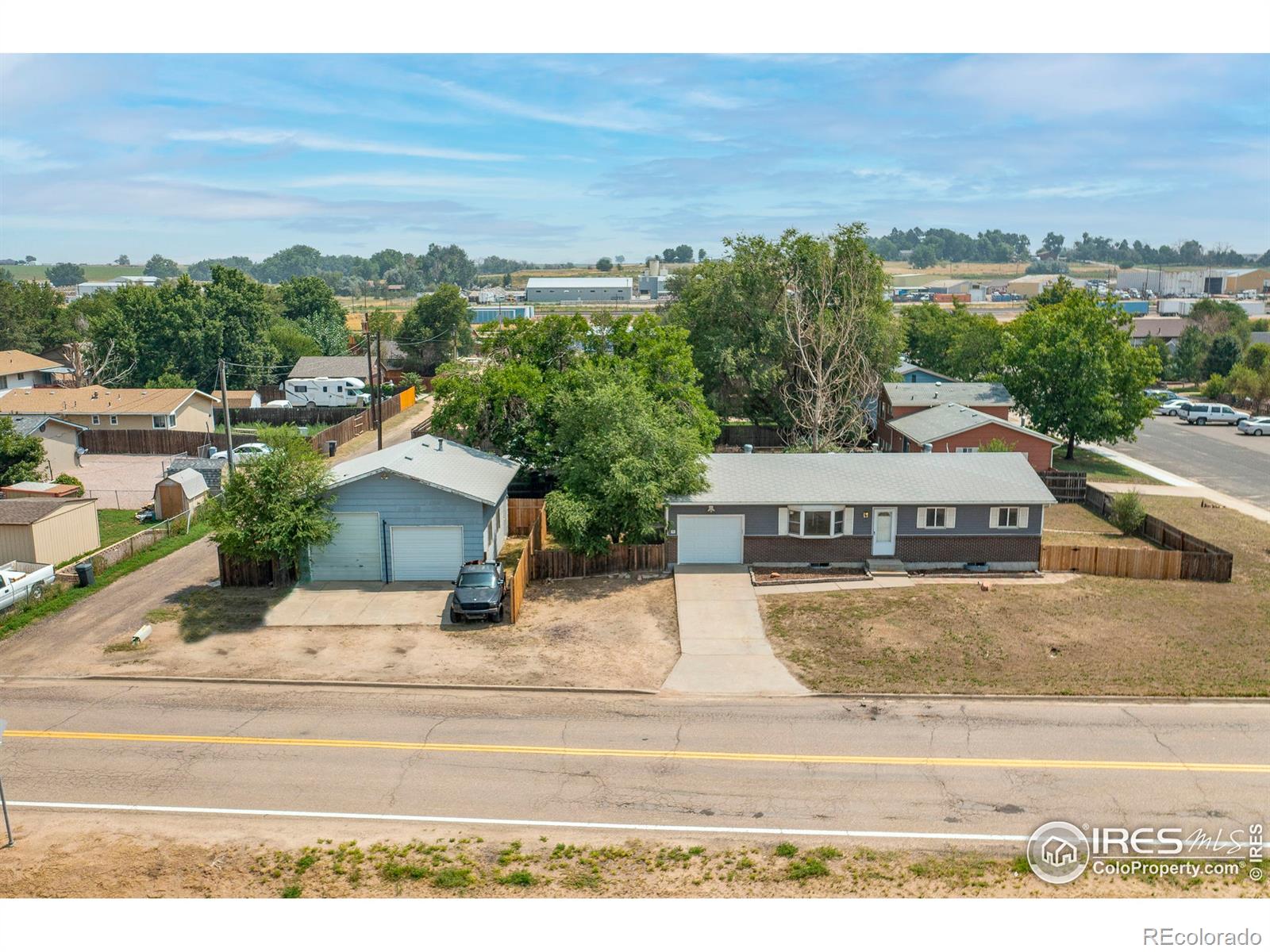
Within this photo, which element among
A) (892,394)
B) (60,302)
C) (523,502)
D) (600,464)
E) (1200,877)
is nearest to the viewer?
(1200,877)

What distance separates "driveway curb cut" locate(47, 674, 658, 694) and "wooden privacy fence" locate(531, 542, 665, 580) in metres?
9.34

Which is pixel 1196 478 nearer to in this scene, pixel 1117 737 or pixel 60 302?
pixel 1117 737

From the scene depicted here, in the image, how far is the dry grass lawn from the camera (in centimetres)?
2327

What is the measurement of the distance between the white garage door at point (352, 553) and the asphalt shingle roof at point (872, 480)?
10363 mm

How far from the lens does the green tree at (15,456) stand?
138 ft

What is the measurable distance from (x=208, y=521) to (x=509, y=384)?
13701mm

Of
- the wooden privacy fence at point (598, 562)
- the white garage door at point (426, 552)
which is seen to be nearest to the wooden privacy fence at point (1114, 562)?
the wooden privacy fence at point (598, 562)

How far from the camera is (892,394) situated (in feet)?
185

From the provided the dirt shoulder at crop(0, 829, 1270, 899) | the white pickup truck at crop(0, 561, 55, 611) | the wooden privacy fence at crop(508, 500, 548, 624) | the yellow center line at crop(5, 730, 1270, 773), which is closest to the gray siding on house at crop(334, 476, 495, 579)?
the wooden privacy fence at crop(508, 500, 548, 624)

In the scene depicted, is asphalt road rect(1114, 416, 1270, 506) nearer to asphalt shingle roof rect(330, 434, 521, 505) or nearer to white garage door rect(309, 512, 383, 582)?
asphalt shingle roof rect(330, 434, 521, 505)

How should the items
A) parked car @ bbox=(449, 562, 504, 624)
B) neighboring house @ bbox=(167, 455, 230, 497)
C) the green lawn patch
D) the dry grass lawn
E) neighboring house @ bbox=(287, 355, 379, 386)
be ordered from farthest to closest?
1. neighboring house @ bbox=(287, 355, 379, 386)
2. neighboring house @ bbox=(167, 455, 230, 497)
3. the green lawn patch
4. parked car @ bbox=(449, 562, 504, 624)
5. the dry grass lawn

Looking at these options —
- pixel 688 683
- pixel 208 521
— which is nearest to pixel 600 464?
pixel 688 683

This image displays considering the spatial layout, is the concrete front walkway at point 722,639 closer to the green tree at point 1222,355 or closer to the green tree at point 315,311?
the green tree at point 315,311

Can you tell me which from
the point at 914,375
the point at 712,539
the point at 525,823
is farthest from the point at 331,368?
the point at 525,823
